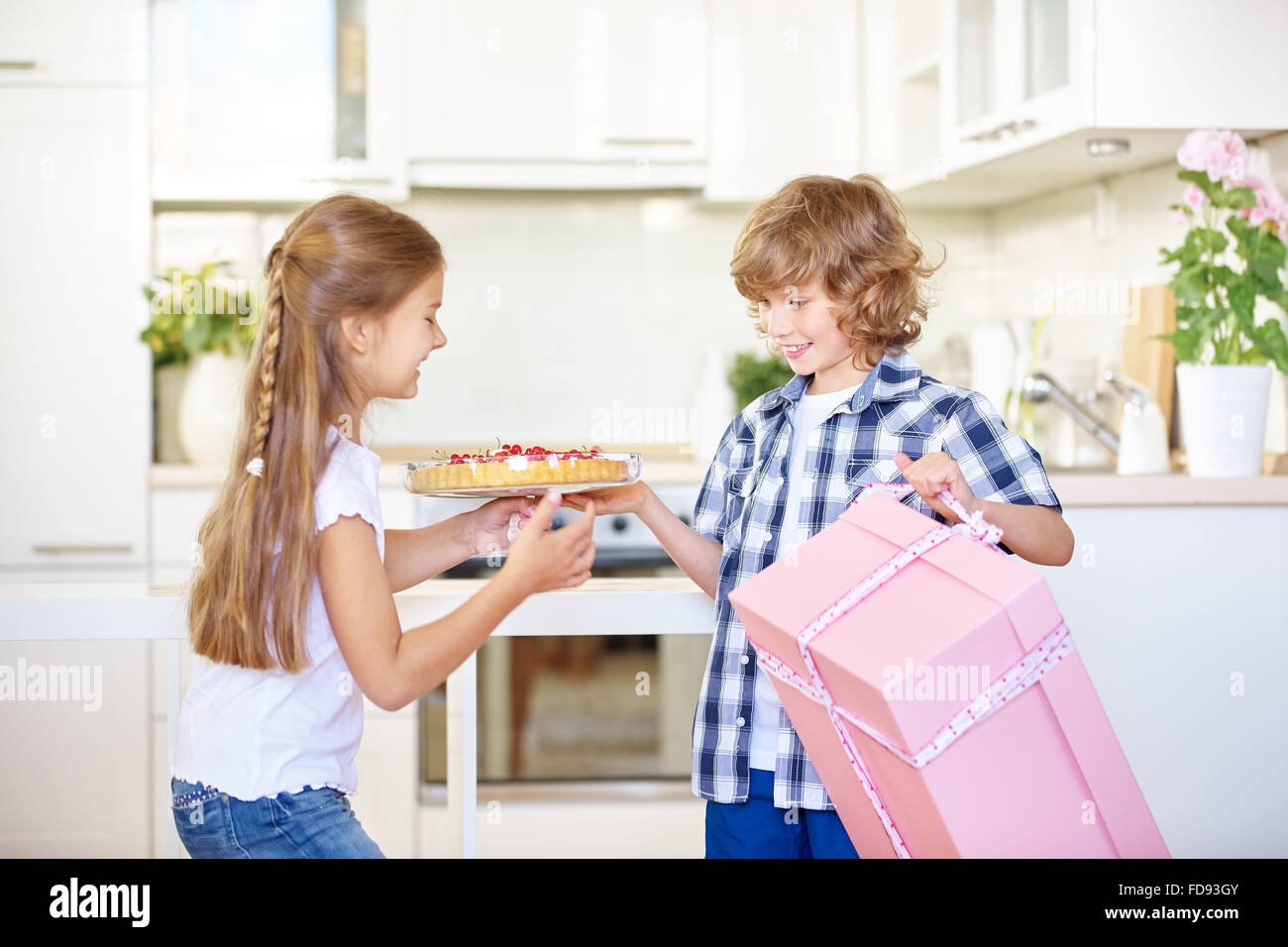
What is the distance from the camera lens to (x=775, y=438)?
1264mm

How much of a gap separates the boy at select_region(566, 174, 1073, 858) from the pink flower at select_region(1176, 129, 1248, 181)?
95 cm

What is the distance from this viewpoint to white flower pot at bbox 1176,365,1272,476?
2.04 meters

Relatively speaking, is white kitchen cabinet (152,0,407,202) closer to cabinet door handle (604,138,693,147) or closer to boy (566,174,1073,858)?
cabinet door handle (604,138,693,147)

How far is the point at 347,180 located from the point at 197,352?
1.66 ft

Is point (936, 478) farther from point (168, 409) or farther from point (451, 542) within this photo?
point (168, 409)

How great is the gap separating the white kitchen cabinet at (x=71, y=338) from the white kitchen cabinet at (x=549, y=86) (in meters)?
0.62

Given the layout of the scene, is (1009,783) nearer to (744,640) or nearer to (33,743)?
(744,640)

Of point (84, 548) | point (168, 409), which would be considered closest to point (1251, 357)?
point (168, 409)

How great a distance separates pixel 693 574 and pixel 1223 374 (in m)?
1.21

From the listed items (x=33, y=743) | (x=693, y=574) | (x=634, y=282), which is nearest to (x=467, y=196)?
(x=634, y=282)

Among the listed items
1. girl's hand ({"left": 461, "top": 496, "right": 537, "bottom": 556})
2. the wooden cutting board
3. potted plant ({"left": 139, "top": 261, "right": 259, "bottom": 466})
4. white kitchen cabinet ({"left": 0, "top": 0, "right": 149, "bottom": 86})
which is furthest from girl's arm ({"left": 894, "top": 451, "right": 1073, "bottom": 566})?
white kitchen cabinet ({"left": 0, "top": 0, "right": 149, "bottom": 86})
